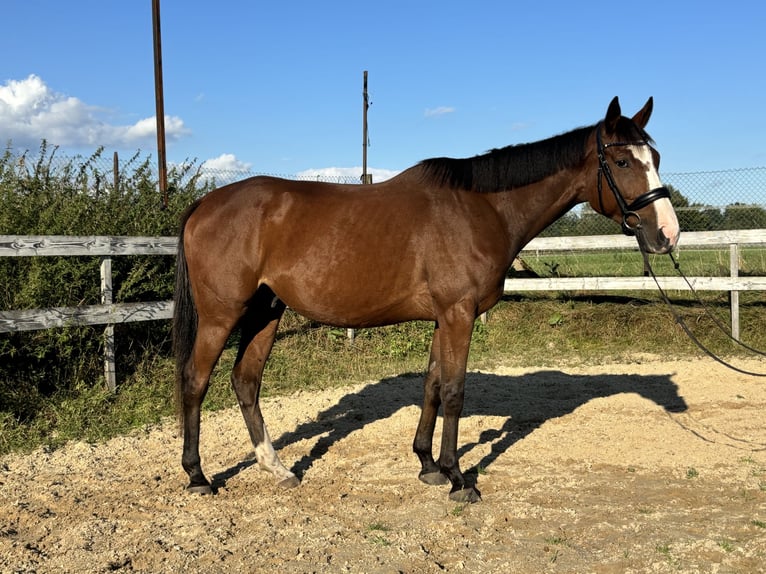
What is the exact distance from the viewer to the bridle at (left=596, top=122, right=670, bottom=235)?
3973mm

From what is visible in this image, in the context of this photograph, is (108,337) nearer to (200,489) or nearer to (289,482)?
(200,489)

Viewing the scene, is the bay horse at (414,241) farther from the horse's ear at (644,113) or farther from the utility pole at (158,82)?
the utility pole at (158,82)

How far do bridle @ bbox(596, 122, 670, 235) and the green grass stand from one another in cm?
426

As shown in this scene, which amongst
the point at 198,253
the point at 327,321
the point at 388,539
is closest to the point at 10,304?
the point at 198,253

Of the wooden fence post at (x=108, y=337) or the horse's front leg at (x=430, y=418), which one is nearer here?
the horse's front leg at (x=430, y=418)

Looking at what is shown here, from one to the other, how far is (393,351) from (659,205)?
18.0 ft

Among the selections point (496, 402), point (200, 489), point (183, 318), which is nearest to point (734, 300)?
point (496, 402)

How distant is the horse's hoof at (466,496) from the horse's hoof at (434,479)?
0.32 meters

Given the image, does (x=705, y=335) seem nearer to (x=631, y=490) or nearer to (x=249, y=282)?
(x=631, y=490)

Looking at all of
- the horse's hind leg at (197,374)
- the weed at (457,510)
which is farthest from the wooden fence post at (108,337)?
the weed at (457,510)

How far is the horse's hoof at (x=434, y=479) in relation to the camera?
437 cm

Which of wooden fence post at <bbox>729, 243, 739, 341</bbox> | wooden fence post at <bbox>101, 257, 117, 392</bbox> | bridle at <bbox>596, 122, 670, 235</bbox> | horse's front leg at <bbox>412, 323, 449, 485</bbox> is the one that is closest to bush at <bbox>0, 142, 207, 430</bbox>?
wooden fence post at <bbox>101, 257, 117, 392</bbox>

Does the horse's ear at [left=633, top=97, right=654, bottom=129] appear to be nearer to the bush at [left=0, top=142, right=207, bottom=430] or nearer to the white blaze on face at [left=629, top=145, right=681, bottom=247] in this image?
the white blaze on face at [left=629, top=145, right=681, bottom=247]

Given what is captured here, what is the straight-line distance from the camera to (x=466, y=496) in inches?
158
